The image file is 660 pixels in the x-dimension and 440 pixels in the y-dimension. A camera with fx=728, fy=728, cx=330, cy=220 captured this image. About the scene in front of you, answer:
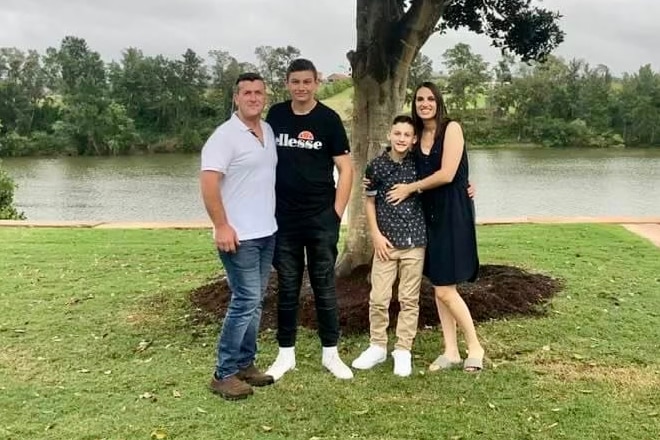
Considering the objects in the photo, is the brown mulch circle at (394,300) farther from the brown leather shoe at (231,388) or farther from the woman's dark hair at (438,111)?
the woman's dark hair at (438,111)

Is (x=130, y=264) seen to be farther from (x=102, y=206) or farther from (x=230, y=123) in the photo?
(x=102, y=206)

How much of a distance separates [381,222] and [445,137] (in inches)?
23.7

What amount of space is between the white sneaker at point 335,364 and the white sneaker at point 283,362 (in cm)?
19

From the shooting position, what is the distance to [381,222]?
4145 millimetres

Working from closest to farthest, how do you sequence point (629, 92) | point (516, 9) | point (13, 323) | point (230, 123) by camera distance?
point (230, 123) < point (13, 323) < point (516, 9) < point (629, 92)

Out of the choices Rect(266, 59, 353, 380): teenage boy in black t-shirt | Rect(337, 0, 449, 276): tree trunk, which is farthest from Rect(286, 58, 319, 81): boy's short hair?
Rect(337, 0, 449, 276): tree trunk

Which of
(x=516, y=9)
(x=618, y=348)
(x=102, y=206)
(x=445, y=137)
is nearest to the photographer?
(x=445, y=137)

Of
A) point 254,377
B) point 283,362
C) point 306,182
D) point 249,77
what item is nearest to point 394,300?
point 283,362

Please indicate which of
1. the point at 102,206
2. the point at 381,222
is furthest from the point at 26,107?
Answer: the point at 381,222

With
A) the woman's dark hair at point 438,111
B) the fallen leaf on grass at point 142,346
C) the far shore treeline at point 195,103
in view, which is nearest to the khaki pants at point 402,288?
the woman's dark hair at point 438,111

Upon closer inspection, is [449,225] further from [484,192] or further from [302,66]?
[484,192]

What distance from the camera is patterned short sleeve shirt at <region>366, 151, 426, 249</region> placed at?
407cm

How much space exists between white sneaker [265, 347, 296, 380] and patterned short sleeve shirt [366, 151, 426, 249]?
2.79 ft

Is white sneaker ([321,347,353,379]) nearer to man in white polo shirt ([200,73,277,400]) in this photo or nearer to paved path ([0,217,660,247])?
man in white polo shirt ([200,73,277,400])
